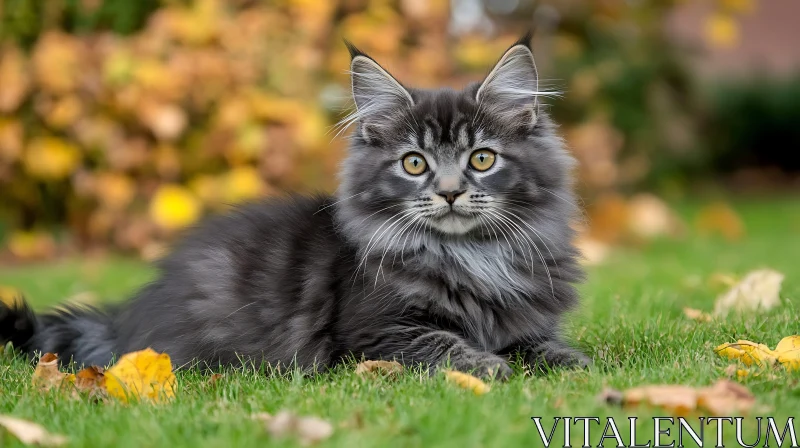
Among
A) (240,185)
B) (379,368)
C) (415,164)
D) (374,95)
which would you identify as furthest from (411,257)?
(240,185)

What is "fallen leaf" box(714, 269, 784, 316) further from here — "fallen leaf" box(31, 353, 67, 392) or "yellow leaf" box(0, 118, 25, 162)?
"yellow leaf" box(0, 118, 25, 162)

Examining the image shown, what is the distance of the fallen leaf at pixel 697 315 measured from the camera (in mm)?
3376

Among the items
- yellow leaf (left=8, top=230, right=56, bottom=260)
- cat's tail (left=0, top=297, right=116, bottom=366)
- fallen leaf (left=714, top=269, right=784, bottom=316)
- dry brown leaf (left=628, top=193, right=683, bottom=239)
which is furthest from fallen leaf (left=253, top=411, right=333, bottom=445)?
dry brown leaf (left=628, top=193, right=683, bottom=239)

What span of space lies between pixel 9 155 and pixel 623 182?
5.40m

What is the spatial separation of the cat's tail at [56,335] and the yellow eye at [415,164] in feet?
4.20

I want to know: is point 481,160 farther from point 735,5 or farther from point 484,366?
point 735,5

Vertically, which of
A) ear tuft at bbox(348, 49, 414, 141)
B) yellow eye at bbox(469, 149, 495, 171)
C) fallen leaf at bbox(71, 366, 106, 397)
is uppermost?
ear tuft at bbox(348, 49, 414, 141)

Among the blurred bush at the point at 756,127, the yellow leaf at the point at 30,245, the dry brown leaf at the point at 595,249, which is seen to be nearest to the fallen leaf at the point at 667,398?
the dry brown leaf at the point at 595,249

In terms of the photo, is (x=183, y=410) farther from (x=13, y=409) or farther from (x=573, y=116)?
(x=573, y=116)

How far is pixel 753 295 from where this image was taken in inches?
147

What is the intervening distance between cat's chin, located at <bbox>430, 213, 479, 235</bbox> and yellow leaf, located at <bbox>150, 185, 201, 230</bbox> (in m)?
3.52

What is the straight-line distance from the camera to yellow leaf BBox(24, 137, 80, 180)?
20.1 feet

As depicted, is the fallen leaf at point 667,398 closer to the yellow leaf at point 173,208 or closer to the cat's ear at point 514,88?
the cat's ear at point 514,88

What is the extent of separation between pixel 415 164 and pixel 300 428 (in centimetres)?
117
